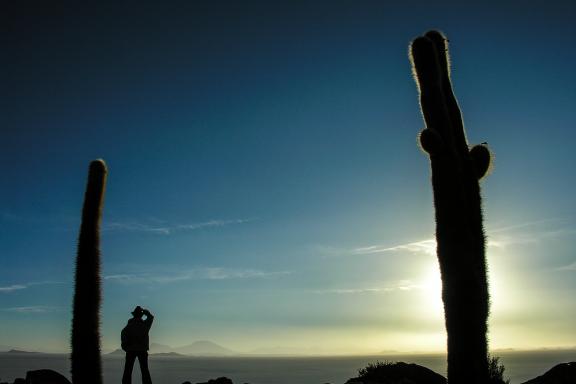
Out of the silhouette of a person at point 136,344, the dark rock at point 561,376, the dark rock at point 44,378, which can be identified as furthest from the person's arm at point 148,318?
the dark rock at point 561,376

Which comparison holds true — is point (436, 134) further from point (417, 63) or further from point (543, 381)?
point (543, 381)

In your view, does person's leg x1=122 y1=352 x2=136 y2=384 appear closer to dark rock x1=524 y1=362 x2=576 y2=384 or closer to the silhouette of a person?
the silhouette of a person

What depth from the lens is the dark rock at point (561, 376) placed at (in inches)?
509

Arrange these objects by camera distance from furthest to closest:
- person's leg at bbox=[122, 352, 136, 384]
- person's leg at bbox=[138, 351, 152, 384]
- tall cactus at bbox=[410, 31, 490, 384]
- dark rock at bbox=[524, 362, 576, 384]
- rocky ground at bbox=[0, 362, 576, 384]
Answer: rocky ground at bbox=[0, 362, 576, 384]
dark rock at bbox=[524, 362, 576, 384]
person's leg at bbox=[138, 351, 152, 384]
person's leg at bbox=[122, 352, 136, 384]
tall cactus at bbox=[410, 31, 490, 384]

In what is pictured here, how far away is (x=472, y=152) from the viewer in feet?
38.0

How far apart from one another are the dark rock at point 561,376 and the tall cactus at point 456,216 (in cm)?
504

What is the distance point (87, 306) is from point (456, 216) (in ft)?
28.3

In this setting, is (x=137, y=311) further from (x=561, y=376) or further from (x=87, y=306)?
(x=561, y=376)

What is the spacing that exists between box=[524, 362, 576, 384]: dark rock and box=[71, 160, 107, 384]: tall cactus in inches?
418

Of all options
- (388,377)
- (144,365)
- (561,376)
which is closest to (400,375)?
(388,377)

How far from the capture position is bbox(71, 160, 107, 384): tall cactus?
12.6m

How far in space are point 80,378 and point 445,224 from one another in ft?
28.8

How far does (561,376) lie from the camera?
13250 mm

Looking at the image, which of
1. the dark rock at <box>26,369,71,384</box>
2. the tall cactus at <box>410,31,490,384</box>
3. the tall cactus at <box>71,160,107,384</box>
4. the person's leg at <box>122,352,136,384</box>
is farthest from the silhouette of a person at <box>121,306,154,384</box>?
the tall cactus at <box>410,31,490,384</box>
